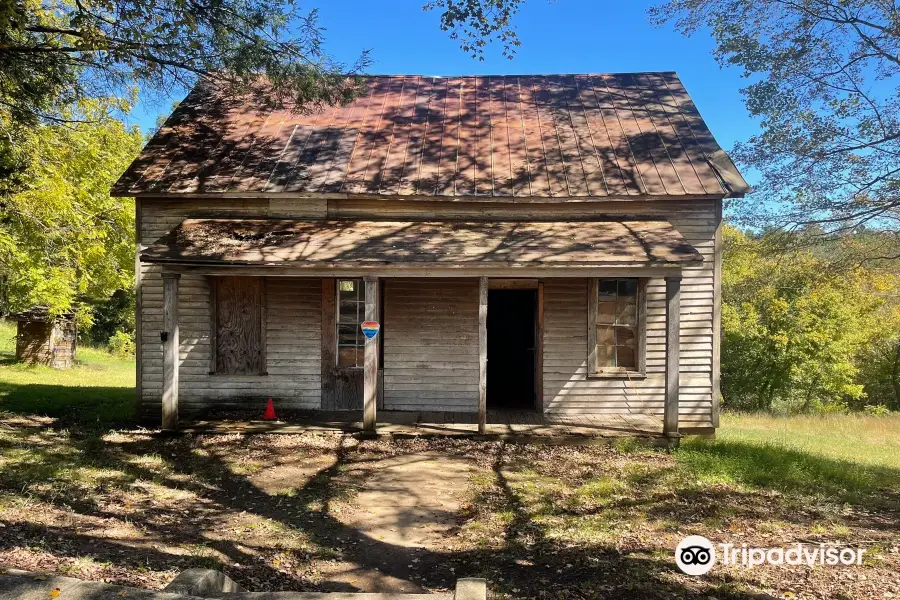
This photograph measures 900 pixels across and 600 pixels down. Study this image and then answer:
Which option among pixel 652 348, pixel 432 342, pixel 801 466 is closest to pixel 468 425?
pixel 432 342

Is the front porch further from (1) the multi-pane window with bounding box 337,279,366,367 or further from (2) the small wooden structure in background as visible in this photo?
(2) the small wooden structure in background

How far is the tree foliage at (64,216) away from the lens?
1105 cm

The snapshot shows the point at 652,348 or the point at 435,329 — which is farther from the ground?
the point at 435,329

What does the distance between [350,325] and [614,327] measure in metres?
4.77

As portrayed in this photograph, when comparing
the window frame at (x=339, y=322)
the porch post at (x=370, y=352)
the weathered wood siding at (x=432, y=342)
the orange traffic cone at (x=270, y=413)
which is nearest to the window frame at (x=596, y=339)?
the weathered wood siding at (x=432, y=342)

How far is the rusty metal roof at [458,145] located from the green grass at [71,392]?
4.35m

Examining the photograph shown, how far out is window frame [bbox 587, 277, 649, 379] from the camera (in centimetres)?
1020

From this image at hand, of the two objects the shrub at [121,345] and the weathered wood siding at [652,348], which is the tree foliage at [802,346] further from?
the shrub at [121,345]

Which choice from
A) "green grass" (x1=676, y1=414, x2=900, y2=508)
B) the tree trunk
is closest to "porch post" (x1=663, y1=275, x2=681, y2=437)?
"green grass" (x1=676, y1=414, x2=900, y2=508)

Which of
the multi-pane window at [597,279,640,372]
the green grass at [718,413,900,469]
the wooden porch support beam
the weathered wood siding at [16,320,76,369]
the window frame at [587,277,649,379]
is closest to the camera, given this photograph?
the wooden porch support beam

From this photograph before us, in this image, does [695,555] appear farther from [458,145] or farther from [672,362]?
[458,145]

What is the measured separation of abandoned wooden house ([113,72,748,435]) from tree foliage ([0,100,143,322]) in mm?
2335

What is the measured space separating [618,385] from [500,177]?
167 inches

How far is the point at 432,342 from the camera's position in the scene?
34.5ft
